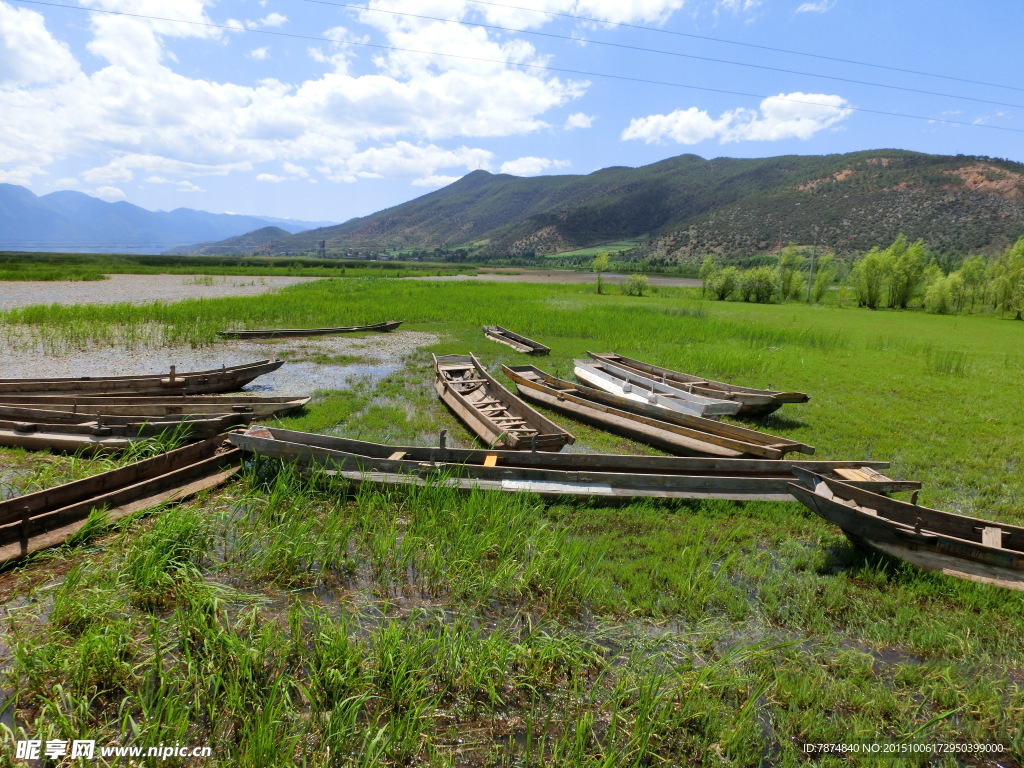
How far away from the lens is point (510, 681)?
12.7ft

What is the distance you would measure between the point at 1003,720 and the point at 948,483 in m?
5.32

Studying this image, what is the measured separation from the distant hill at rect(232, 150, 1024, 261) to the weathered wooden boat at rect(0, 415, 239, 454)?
77199mm

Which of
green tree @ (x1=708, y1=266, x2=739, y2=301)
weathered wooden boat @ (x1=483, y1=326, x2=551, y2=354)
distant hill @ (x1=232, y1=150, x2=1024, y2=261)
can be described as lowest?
weathered wooden boat @ (x1=483, y1=326, x2=551, y2=354)

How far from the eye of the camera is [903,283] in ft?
139

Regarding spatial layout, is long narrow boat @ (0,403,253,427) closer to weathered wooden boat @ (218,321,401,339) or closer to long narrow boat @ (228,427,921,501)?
long narrow boat @ (228,427,921,501)

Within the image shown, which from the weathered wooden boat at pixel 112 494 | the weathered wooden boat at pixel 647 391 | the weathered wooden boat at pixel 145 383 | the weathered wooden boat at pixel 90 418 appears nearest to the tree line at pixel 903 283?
the weathered wooden boat at pixel 647 391

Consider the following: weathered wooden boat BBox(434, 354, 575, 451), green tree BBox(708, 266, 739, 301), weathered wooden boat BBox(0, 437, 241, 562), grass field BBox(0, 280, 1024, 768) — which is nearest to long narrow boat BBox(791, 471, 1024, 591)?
grass field BBox(0, 280, 1024, 768)

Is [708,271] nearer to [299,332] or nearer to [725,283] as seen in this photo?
[725,283]

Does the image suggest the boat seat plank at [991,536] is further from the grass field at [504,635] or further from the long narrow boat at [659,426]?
the long narrow boat at [659,426]

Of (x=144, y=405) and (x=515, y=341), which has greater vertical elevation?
(x=515, y=341)

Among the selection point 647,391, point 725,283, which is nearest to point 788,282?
point 725,283

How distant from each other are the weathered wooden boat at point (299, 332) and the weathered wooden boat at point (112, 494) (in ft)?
39.4

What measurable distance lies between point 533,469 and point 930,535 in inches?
164

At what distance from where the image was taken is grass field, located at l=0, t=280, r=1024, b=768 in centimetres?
337
